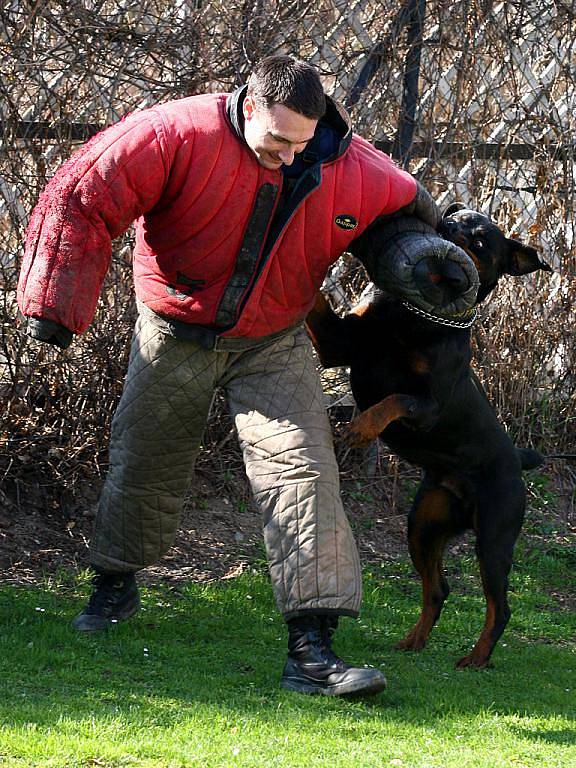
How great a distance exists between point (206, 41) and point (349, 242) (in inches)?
A: 79.6

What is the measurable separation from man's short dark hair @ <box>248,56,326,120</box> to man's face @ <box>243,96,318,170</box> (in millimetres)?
23

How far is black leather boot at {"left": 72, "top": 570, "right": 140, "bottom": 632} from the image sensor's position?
15.8ft

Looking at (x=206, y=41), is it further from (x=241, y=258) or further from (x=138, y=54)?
(x=241, y=258)

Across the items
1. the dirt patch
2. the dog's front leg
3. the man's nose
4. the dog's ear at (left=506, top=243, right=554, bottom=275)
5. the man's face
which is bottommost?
the dirt patch

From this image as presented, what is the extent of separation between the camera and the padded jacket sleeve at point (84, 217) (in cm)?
380

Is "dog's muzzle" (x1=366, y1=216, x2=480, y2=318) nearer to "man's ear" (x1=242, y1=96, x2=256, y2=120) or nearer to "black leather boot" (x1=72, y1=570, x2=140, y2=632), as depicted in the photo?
"man's ear" (x1=242, y1=96, x2=256, y2=120)

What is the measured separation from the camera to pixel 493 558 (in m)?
4.87

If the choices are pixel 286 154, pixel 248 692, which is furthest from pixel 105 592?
pixel 286 154

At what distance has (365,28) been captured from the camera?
629cm

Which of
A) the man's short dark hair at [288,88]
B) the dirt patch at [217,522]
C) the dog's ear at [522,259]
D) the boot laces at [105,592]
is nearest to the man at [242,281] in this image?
the man's short dark hair at [288,88]

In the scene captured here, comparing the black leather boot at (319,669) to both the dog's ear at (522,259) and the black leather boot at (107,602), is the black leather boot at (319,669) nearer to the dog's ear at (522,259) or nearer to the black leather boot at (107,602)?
the black leather boot at (107,602)

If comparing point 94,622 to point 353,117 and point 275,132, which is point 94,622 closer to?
point 275,132

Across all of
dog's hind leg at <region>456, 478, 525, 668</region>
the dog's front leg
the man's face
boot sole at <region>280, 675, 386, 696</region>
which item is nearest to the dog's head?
the dog's front leg

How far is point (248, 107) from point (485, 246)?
54.9 inches
